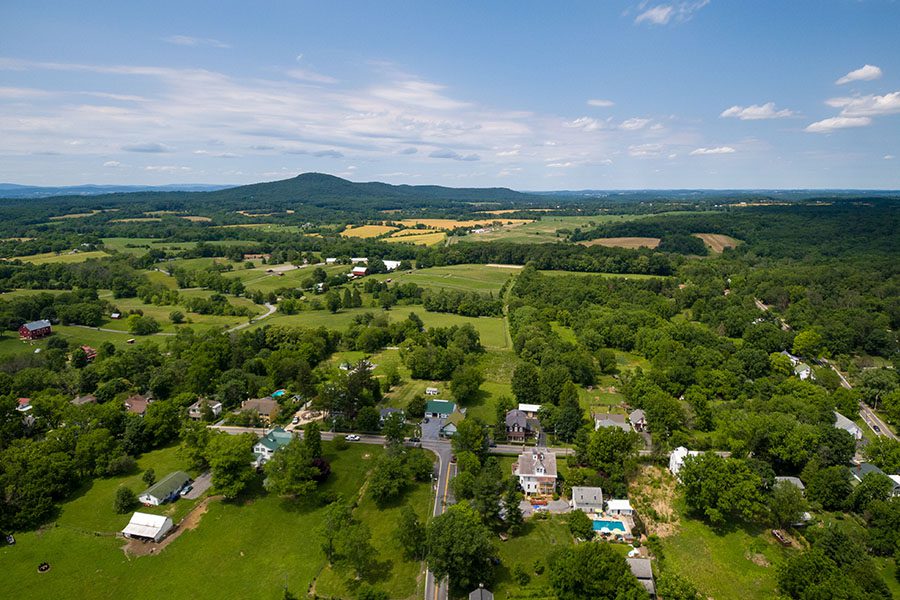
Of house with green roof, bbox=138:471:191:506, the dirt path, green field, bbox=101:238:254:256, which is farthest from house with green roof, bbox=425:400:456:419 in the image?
green field, bbox=101:238:254:256

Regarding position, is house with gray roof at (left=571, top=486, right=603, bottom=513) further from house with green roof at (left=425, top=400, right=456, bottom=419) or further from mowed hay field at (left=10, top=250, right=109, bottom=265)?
mowed hay field at (left=10, top=250, right=109, bottom=265)

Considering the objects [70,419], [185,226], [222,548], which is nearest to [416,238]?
[185,226]

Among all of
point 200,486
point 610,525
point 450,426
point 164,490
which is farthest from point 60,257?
point 610,525

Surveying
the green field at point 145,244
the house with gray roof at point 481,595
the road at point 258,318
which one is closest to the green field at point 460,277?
the road at point 258,318

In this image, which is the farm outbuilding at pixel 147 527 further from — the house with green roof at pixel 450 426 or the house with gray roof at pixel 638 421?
the house with gray roof at pixel 638 421

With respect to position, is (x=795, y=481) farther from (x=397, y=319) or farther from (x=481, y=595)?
(x=397, y=319)
